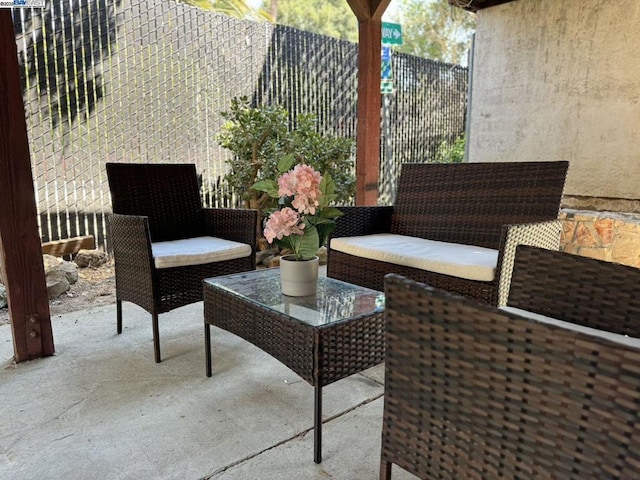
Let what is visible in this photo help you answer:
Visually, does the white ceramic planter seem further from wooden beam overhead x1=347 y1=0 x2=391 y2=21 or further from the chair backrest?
wooden beam overhead x1=347 y1=0 x2=391 y2=21

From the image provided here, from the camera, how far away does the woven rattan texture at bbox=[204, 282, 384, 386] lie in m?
1.47

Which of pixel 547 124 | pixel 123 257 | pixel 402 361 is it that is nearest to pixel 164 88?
pixel 123 257

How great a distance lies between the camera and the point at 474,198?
2.68 meters

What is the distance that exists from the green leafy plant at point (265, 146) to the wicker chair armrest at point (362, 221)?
A: 891mm

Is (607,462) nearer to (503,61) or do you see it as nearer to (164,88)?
(503,61)

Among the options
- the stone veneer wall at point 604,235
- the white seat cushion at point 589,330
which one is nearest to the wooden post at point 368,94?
the stone veneer wall at point 604,235

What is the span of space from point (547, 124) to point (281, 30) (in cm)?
282

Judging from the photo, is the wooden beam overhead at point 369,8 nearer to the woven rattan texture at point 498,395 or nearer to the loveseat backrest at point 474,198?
the loveseat backrest at point 474,198

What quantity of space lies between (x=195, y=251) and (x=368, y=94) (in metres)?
1.77

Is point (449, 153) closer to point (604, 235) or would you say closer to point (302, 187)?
point (604, 235)

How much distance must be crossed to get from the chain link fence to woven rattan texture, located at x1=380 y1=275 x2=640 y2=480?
12.0 feet

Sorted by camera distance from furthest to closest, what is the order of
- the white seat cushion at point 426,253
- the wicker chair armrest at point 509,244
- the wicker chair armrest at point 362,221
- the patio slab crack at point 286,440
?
the wicker chair armrest at point 362,221 → the white seat cushion at point 426,253 → the wicker chair armrest at point 509,244 → the patio slab crack at point 286,440

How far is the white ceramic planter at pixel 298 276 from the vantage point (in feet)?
5.91

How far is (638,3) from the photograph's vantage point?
10.6 feet
